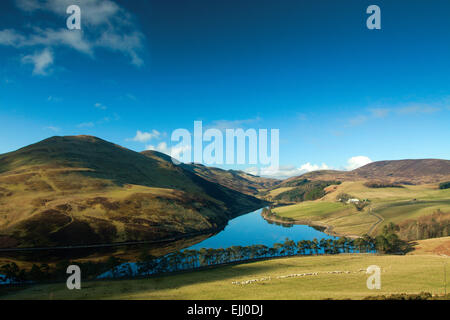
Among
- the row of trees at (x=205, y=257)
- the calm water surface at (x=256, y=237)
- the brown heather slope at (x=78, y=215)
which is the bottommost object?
the calm water surface at (x=256, y=237)

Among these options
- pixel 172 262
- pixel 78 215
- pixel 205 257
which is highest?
pixel 78 215

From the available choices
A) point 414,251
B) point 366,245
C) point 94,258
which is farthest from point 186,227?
point 414,251

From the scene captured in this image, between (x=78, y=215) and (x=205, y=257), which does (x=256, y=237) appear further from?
(x=78, y=215)

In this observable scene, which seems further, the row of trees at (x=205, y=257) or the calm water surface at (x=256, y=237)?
the calm water surface at (x=256, y=237)

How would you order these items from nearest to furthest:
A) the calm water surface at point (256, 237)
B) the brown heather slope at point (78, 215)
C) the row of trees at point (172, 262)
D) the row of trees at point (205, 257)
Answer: the row of trees at point (172, 262), the row of trees at point (205, 257), the brown heather slope at point (78, 215), the calm water surface at point (256, 237)

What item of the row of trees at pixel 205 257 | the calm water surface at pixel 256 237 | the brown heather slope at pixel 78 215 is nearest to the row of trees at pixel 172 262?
the row of trees at pixel 205 257

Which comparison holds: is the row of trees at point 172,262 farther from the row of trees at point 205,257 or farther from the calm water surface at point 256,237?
the calm water surface at point 256,237

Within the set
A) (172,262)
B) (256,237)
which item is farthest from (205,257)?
(256,237)

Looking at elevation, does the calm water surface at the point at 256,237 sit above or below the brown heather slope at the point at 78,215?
below

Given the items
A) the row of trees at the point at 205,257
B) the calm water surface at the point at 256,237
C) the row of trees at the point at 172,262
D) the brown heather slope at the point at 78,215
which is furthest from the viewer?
the calm water surface at the point at 256,237
